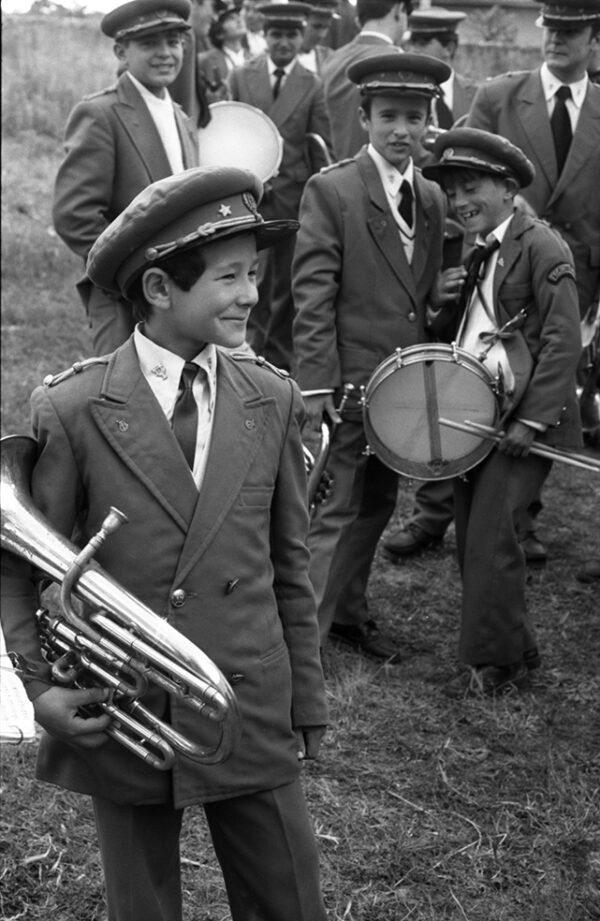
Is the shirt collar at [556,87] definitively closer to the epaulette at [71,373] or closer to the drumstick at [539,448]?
the drumstick at [539,448]

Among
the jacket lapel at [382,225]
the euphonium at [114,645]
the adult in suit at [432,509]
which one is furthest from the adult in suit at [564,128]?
the euphonium at [114,645]

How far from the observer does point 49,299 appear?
1106 cm

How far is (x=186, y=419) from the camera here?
275cm

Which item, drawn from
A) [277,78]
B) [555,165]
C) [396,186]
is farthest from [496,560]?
[277,78]

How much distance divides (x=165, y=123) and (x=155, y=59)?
0.87 ft

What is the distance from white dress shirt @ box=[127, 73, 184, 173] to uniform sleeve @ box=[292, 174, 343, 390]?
0.92 metres

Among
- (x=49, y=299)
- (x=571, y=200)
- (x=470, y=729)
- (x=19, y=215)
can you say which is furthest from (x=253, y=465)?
(x=19, y=215)

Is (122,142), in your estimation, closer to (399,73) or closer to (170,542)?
(399,73)

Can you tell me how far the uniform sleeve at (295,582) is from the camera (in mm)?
2852

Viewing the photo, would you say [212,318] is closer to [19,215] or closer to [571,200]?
[571,200]

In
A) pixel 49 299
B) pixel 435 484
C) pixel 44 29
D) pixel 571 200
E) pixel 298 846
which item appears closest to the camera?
pixel 298 846

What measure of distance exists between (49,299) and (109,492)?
8652mm

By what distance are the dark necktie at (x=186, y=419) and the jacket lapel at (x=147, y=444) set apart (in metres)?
0.05

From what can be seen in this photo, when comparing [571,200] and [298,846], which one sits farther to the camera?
[571,200]
